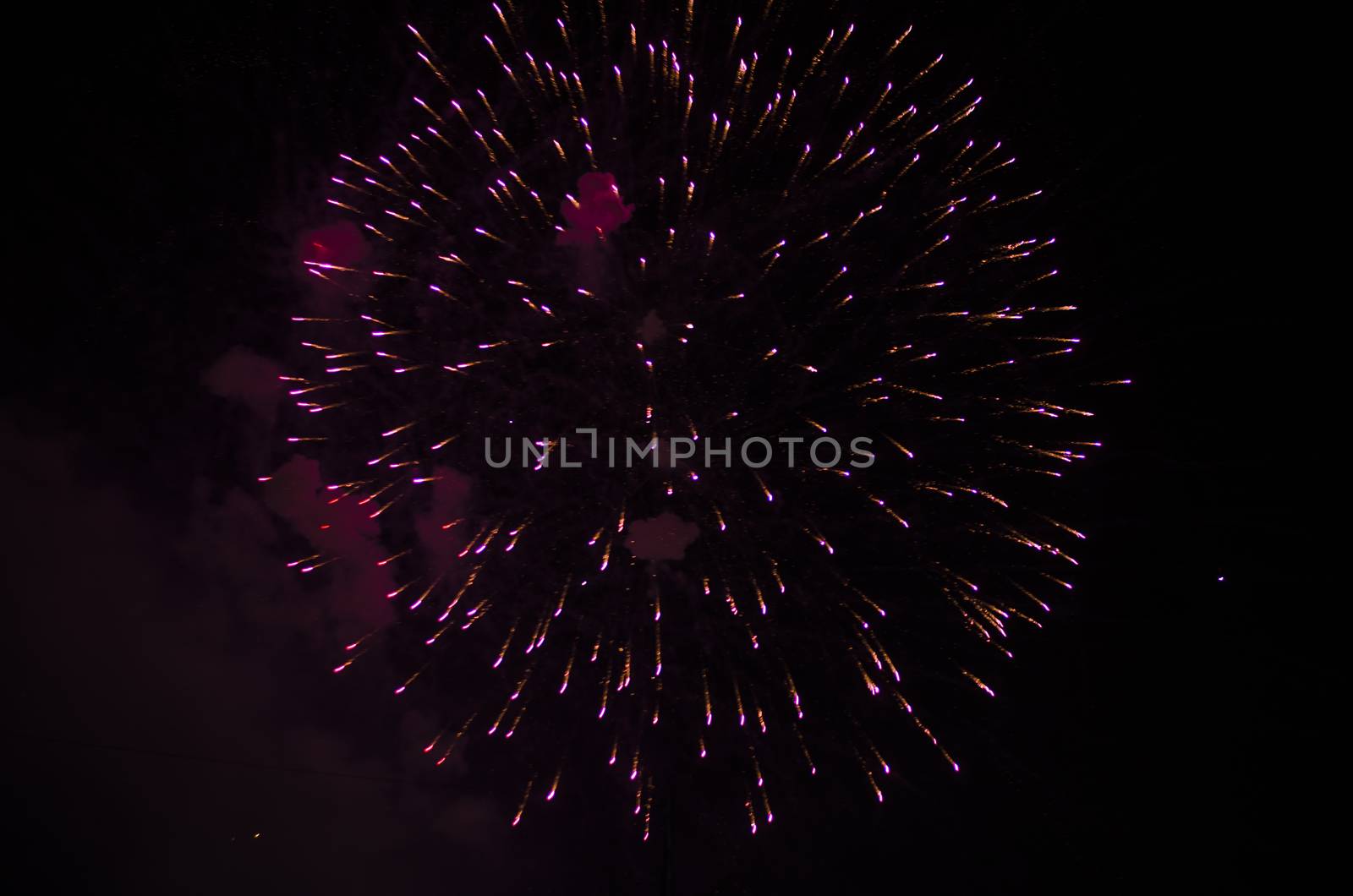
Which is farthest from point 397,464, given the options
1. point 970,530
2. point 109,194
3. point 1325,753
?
point 1325,753

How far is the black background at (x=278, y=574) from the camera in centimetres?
257

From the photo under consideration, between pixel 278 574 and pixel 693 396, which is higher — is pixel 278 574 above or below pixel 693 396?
below

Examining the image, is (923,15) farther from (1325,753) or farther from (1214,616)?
(1325,753)

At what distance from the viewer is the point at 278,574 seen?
111 inches

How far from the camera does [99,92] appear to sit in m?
2.60

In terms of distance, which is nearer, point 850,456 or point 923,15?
point 923,15

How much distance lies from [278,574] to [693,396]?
73.7 inches

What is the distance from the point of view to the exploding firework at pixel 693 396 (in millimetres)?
2363

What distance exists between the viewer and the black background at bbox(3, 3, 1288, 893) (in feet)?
8.45

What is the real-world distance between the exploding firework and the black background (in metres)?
0.23

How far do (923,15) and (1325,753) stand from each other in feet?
11.5

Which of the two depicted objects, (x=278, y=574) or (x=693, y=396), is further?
(x=278, y=574)

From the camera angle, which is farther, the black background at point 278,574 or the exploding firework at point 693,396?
the black background at point 278,574

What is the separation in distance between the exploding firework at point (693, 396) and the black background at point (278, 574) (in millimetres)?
228
